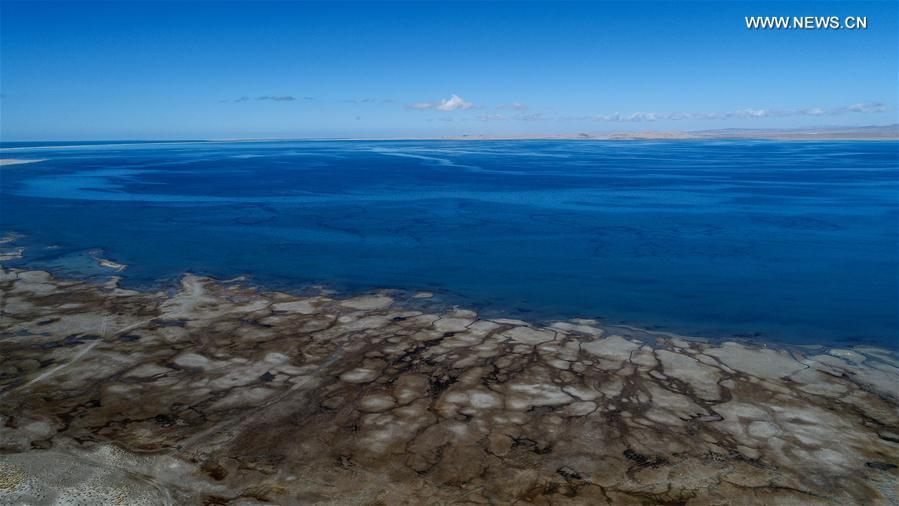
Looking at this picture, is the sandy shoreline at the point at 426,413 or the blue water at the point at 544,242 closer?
the sandy shoreline at the point at 426,413

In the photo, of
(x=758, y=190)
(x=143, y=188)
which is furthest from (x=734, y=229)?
(x=143, y=188)

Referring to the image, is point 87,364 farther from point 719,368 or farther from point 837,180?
point 837,180

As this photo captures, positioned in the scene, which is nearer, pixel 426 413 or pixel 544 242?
pixel 426 413

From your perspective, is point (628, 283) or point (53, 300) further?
point (628, 283)

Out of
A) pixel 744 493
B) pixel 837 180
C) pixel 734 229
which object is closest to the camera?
pixel 744 493
